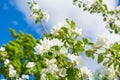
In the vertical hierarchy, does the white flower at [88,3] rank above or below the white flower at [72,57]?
above

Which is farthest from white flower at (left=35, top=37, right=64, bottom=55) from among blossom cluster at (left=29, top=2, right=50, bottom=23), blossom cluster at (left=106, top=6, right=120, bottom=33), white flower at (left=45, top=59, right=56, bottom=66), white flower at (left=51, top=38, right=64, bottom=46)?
blossom cluster at (left=29, top=2, right=50, bottom=23)

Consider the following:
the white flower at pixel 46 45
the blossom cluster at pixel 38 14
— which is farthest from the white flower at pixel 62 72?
the blossom cluster at pixel 38 14

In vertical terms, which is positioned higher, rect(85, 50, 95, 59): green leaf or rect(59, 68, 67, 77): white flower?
rect(85, 50, 95, 59): green leaf

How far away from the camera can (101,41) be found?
3.08 m

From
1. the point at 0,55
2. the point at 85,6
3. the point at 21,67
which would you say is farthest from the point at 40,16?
the point at 21,67

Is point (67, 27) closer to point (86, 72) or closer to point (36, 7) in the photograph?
point (86, 72)

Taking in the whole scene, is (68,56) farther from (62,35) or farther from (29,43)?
(29,43)

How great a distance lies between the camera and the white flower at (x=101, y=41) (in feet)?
10.0

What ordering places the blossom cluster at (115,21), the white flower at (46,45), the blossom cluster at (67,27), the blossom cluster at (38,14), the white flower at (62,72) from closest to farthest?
the white flower at (46,45) → the white flower at (62,72) → the blossom cluster at (67,27) → the blossom cluster at (115,21) → the blossom cluster at (38,14)

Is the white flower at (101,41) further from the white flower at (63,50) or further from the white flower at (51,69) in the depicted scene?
the white flower at (51,69)

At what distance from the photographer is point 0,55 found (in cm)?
1247

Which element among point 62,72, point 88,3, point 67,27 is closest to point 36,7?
point 88,3

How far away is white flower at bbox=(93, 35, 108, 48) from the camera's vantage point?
305 centimetres

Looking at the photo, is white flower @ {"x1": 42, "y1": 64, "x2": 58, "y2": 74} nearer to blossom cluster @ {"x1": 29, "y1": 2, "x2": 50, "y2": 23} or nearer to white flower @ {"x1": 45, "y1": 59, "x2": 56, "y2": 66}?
white flower @ {"x1": 45, "y1": 59, "x2": 56, "y2": 66}
